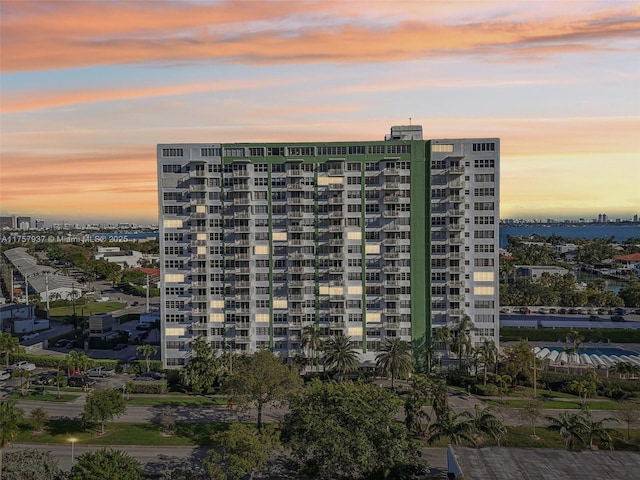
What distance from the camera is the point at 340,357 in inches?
3580

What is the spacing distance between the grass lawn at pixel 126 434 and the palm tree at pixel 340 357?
74.0 ft

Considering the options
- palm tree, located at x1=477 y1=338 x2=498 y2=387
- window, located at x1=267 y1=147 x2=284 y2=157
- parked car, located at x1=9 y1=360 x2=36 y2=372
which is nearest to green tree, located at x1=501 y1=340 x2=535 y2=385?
palm tree, located at x1=477 y1=338 x2=498 y2=387

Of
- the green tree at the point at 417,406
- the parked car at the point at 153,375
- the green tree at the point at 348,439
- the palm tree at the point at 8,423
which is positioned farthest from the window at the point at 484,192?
the palm tree at the point at 8,423

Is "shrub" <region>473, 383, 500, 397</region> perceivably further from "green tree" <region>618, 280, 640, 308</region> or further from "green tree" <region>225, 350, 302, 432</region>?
"green tree" <region>618, 280, 640, 308</region>

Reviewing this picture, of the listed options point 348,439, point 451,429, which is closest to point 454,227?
point 451,429

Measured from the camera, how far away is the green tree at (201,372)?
296ft

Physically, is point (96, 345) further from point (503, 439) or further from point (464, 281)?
point (503, 439)

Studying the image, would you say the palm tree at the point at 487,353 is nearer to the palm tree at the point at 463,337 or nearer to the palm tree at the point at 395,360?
the palm tree at the point at 463,337

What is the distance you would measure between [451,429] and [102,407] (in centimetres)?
4691

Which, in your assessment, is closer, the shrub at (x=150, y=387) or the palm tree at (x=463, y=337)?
the shrub at (x=150, y=387)

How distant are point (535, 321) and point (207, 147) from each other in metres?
99.0

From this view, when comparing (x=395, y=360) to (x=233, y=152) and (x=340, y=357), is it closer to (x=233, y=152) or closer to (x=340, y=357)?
(x=340, y=357)

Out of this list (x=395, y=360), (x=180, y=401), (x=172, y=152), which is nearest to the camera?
(x=180, y=401)

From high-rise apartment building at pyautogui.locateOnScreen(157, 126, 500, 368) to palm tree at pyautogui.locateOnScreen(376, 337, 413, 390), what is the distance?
30.3ft
